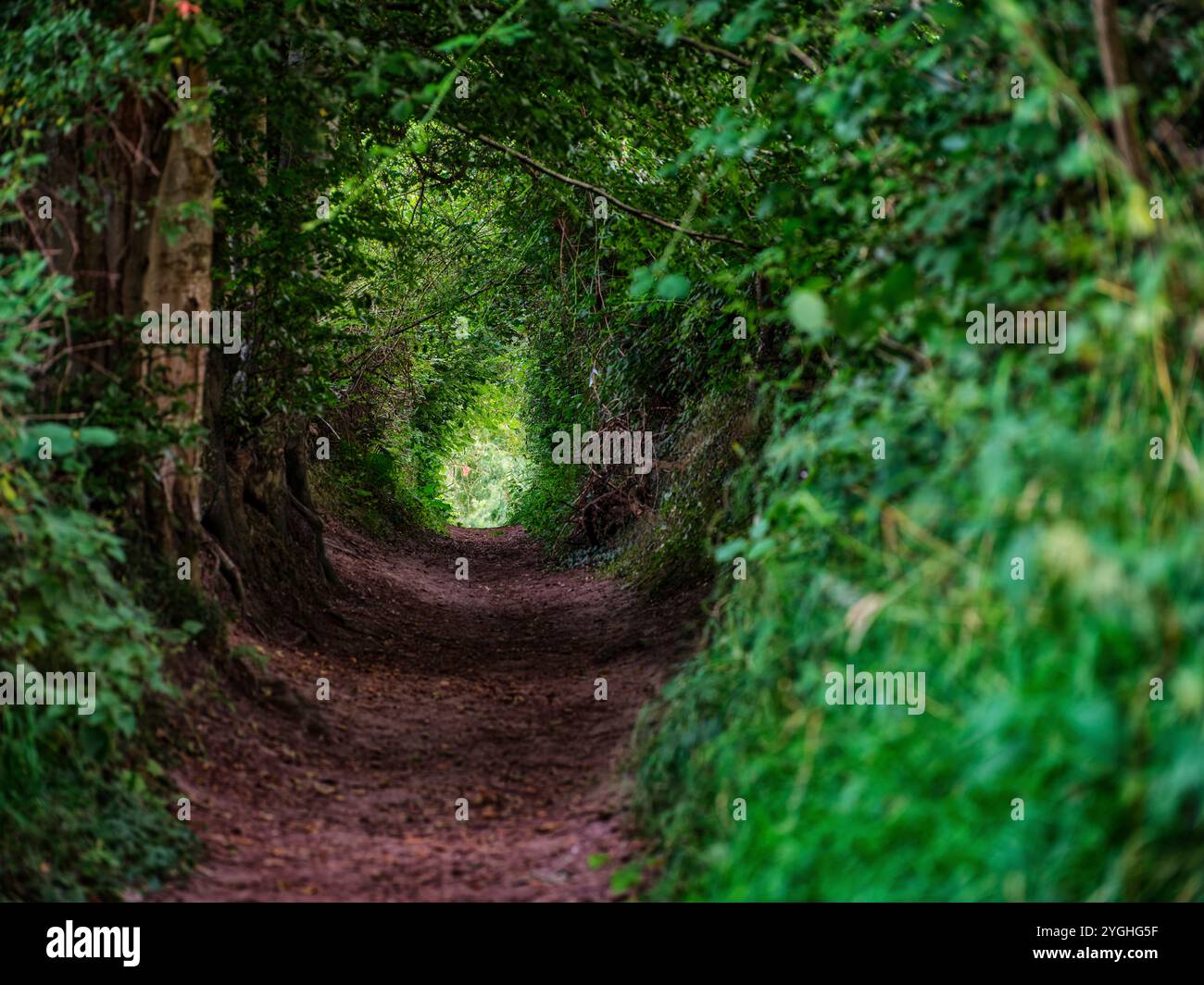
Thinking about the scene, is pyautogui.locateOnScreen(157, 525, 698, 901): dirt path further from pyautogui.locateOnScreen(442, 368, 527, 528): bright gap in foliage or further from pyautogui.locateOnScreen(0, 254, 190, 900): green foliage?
pyautogui.locateOnScreen(442, 368, 527, 528): bright gap in foliage

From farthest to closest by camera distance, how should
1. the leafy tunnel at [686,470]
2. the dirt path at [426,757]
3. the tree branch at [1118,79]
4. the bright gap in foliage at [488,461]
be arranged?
the bright gap in foliage at [488,461], the dirt path at [426,757], the tree branch at [1118,79], the leafy tunnel at [686,470]

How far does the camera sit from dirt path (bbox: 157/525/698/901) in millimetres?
5004

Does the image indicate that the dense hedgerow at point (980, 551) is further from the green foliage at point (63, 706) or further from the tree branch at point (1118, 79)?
the green foliage at point (63, 706)

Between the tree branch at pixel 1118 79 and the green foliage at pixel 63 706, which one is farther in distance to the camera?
the green foliage at pixel 63 706

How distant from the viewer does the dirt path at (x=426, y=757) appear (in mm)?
5004

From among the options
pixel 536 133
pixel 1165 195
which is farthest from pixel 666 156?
pixel 1165 195

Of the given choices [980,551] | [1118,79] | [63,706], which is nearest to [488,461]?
[63,706]

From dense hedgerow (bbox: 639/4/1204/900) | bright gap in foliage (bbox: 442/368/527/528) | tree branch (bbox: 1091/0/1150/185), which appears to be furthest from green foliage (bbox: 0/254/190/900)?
bright gap in foliage (bbox: 442/368/527/528)

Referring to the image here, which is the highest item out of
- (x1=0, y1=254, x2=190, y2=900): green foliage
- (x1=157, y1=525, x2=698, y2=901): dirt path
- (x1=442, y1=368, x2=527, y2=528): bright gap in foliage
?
(x1=442, y1=368, x2=527, y2=528): bright gap in foliage

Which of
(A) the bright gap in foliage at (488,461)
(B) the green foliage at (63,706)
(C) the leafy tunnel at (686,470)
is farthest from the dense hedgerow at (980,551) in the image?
(A) the bright gap in foliage at (488,461)

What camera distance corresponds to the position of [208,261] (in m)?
6.92

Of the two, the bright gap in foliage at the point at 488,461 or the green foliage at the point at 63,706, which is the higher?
the bright gap in foliage at the point at 488,461

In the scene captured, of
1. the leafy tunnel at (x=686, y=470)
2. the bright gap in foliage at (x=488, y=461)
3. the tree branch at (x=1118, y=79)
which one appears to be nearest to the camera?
the leafy tunnel at (x=686, y=470)

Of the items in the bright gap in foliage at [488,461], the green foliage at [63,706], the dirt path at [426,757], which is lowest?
the dirt path at [426,757]
